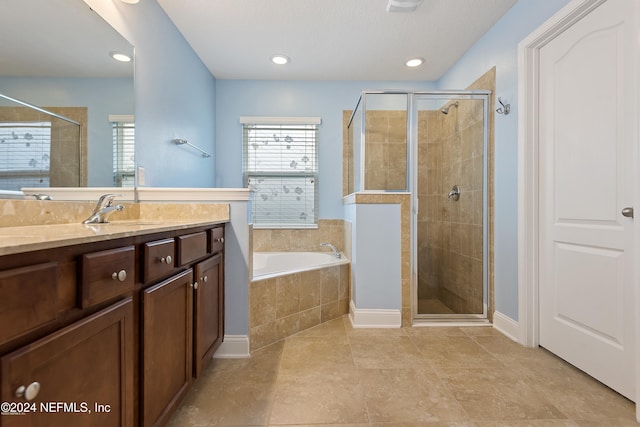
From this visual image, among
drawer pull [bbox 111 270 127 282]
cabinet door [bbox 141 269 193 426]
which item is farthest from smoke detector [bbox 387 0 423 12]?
drawer pull [bbox 111 270 127 282]

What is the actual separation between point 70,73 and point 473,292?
2996 millimetres

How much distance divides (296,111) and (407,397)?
2880mm

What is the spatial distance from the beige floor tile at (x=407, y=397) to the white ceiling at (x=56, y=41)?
2051 mm

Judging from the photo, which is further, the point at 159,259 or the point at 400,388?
the point at 400,388

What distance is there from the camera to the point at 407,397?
1504 millimetres

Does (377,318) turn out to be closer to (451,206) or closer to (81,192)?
(451,206)

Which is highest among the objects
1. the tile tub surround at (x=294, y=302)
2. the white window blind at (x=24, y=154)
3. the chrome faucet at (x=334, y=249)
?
the white window blind at (x=24, y=154)

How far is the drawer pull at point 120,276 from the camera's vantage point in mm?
852

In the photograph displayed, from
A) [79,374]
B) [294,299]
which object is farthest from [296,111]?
[79,374]

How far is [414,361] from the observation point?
1.87m

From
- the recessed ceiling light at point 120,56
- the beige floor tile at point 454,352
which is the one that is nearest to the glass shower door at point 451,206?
the beige floor tile at point 454,352

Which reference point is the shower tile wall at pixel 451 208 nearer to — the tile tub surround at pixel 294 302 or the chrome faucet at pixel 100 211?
the tile tub surround at pixel 294 302

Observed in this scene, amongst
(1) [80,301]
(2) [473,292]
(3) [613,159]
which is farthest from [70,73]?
(2) [473,292]

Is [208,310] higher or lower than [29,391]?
lower
